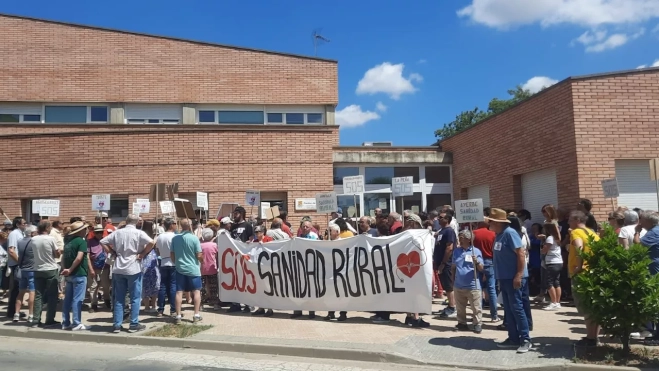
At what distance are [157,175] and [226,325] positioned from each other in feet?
30.1

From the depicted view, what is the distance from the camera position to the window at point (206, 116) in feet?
76.6

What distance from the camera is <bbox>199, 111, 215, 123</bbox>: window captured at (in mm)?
23359

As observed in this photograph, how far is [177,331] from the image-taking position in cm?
924

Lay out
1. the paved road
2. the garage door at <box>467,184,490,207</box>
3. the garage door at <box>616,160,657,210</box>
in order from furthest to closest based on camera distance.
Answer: the garage door at <box>467,184,490,207</box>, the garage door at <box>616,160,657,210</box>, the paved road

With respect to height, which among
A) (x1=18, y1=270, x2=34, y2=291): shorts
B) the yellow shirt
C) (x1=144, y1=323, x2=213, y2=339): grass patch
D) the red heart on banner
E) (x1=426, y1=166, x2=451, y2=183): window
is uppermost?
(x1=426, y1=166, x2=451, y2=183): window

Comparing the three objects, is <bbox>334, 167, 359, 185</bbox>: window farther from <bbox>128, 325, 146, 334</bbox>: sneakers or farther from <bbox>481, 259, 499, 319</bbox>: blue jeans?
<bbox>128, 325, 146, 334</bbox>: sneakers

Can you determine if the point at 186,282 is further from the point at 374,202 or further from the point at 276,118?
the point at 276,118

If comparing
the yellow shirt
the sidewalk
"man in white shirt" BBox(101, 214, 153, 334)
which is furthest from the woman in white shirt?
"man in white shirt" BBox(101, 214, 153, 334)

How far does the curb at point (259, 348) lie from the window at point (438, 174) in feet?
44.5

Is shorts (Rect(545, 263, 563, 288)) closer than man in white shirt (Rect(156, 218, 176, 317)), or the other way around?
shorts (Rect(545, 263, 563, 288))

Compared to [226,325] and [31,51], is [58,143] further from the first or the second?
[226,325]

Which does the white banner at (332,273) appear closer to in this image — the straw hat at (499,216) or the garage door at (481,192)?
the straw hat at (499,216)

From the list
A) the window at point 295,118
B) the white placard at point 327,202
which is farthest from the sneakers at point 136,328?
the window at point 295,118

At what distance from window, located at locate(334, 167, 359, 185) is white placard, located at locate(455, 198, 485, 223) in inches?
418
